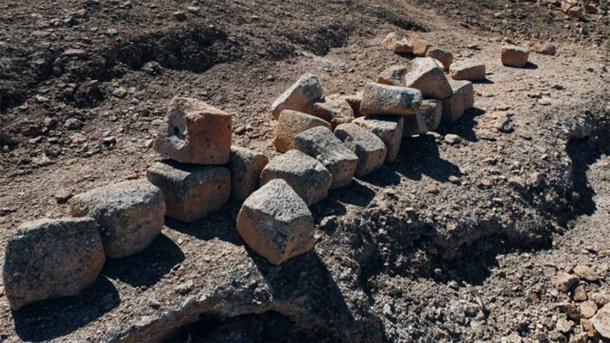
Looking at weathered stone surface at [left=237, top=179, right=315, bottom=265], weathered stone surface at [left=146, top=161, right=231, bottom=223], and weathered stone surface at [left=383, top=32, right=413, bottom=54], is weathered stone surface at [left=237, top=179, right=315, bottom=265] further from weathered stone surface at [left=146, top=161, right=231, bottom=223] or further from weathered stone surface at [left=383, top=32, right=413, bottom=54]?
weathered stone surface at [left=383, top=32, right=413, bottom=54]

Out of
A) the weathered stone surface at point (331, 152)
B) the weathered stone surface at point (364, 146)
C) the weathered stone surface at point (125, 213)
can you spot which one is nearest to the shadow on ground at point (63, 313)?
the weathered stone surface at point (125, 213)

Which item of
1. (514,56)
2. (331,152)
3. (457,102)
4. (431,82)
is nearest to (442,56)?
(514,56)

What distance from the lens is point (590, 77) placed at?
555cm

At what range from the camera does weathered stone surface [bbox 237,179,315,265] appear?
A: 2.67m

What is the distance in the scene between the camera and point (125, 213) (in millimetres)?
2623

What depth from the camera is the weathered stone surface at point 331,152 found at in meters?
3.28

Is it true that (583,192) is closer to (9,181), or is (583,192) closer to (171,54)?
(171,54)

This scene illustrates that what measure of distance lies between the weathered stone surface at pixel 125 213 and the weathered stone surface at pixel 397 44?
3573 millimetres

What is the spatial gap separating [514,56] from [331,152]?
3.21 metres

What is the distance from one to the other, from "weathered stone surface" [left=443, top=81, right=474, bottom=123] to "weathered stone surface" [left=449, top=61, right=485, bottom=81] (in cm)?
75

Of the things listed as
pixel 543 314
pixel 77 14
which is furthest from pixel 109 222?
pixel 77 14

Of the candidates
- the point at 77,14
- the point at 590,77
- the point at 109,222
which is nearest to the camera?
the point at 109,222

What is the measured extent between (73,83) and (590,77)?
174 inches

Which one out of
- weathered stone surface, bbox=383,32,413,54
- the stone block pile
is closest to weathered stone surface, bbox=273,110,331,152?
the stone block pile
